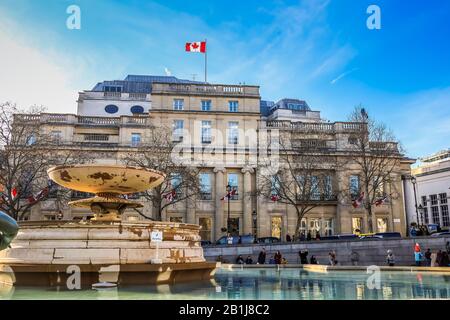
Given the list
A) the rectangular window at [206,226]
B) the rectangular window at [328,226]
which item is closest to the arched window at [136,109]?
the rectangular window at [206,226]

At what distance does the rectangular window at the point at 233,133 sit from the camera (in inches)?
1800

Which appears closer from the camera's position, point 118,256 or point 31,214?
point 118,256

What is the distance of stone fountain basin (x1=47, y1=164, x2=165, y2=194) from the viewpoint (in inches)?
449

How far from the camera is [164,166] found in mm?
36875

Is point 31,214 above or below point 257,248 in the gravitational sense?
above

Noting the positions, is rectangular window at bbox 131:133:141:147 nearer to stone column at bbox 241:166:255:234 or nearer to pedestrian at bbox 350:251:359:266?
stone column at bbox 241:166:255:234

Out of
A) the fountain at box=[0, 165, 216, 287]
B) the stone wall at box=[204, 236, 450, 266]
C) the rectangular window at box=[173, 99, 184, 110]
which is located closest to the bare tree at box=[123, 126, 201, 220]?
the rectangular window at box=[173, 99, 184, 110]

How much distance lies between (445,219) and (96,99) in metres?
49.2

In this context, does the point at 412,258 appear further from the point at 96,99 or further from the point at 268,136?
the point at 96,99

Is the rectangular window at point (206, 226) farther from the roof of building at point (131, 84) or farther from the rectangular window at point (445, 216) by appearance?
the rectangular window at point (445, 216)

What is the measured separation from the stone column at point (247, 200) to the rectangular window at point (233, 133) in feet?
10.8
